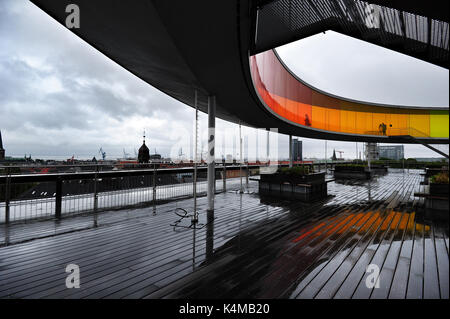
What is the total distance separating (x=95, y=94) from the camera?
5572 cm

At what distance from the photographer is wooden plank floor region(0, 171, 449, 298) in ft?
8.64

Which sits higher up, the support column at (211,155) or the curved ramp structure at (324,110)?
the curved ramp structure at (324,110)

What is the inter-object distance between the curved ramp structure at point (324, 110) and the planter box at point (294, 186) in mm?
3044

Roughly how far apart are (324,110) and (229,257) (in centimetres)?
1693

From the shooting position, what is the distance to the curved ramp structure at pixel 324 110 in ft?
34.2

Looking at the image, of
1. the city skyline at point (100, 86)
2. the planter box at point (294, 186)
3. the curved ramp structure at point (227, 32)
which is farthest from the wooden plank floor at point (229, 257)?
the planter box at point (294, 186)

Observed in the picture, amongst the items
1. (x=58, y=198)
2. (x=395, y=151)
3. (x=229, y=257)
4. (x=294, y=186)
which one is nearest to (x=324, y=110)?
(x=294, y=186)

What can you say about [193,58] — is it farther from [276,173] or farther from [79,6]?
[276,173]

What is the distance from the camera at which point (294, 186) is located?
9.04 meters

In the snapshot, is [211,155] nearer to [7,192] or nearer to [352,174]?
[7,192]

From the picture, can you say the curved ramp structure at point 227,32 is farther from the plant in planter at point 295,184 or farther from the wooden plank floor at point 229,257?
the plant in planter at point 295,184

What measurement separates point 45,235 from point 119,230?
147 cm
